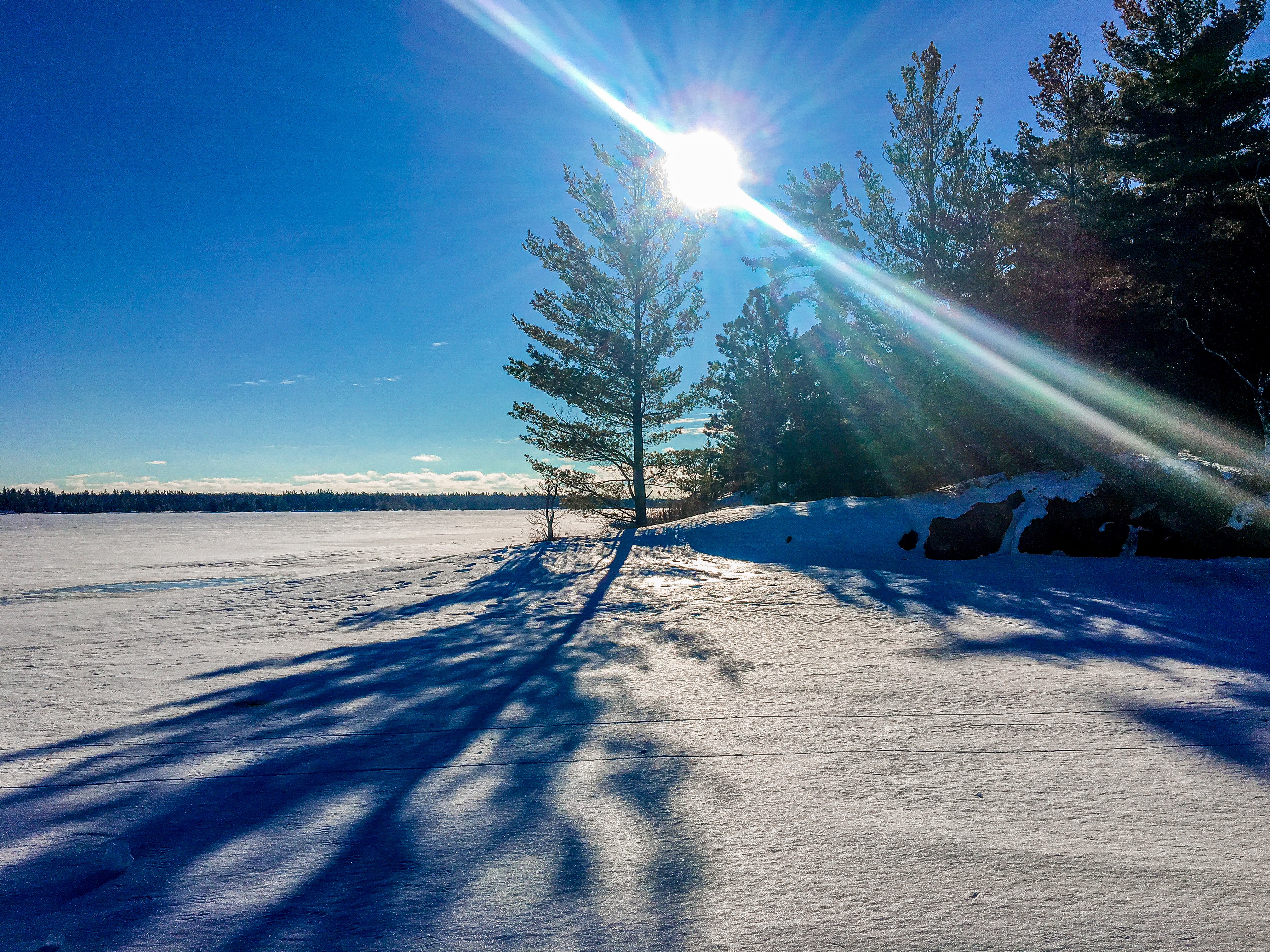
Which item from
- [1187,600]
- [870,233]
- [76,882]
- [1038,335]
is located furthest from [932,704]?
[870,233]

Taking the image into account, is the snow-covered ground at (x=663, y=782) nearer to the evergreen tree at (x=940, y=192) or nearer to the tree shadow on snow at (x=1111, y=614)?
the tree shadow on snow at (x=1111, y=614)

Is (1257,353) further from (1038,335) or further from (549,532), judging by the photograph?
(549,532)

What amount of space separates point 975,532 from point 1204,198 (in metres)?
12.8

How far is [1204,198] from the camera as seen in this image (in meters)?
14.5

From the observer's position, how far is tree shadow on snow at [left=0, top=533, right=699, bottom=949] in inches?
60.0

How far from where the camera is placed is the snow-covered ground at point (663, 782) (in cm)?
152

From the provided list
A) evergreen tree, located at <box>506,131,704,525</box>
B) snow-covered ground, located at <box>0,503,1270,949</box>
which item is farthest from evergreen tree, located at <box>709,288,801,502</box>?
snow-covered ground, located at <box>0,503,1270,949</box>

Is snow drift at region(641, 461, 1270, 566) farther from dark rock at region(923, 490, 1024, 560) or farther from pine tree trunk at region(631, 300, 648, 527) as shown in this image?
pine tree trunk at region(631, 300, 648, 527)

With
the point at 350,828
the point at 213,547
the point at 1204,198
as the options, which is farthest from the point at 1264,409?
the point at 213,547

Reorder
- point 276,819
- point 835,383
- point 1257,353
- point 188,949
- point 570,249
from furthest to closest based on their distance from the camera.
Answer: point 835,383 < point 570,249 < point 1257,353 < point 276,819 < point 188,949

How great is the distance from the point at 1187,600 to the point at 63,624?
1002 centimetres

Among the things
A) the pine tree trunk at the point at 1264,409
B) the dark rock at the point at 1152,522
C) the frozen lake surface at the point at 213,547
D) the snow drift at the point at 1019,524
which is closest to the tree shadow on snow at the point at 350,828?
the snow drift at the point at 1019,524

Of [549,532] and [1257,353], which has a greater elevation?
[1257,353]

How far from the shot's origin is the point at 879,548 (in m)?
8.16
